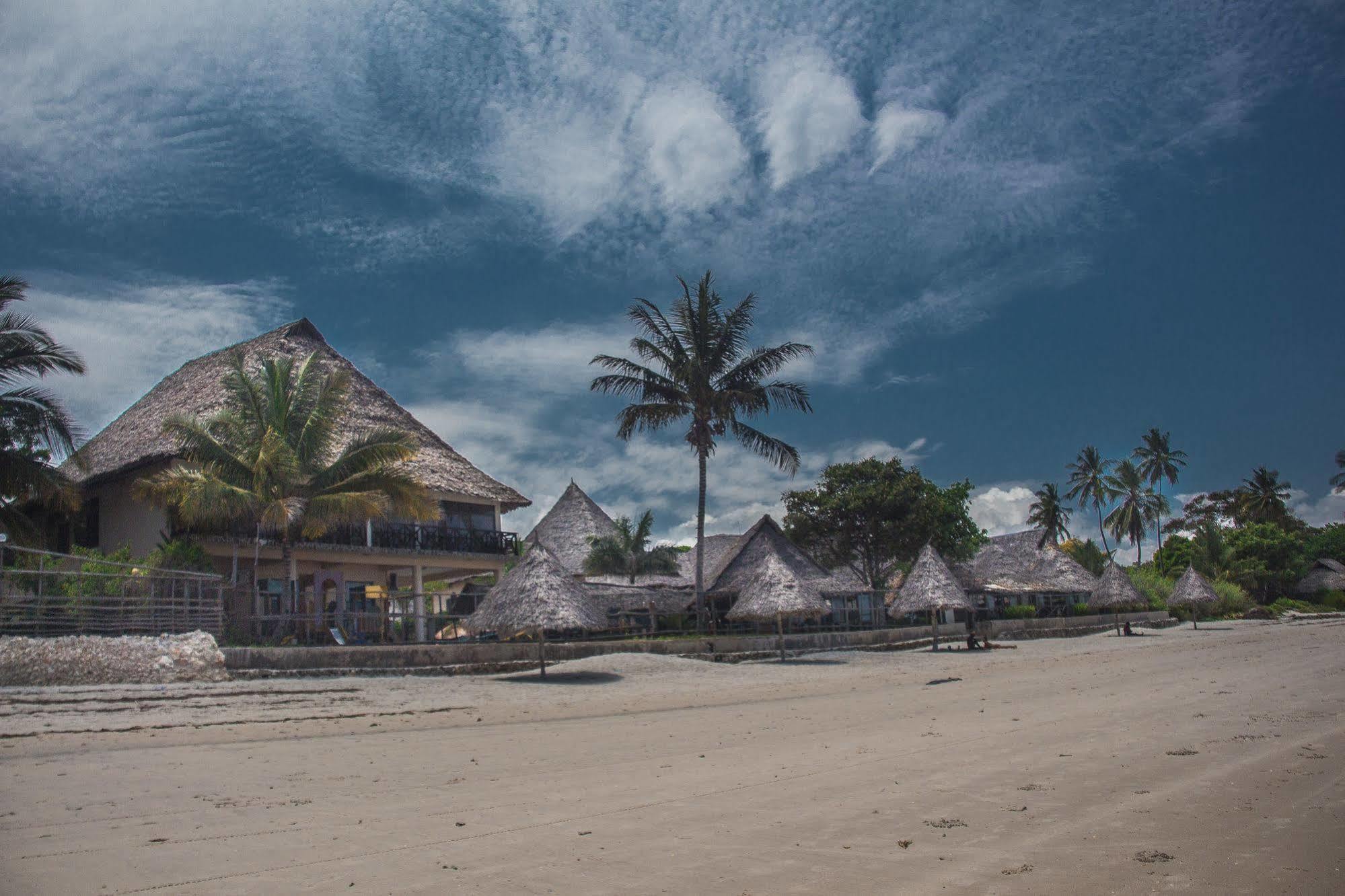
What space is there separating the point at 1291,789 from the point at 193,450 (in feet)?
59.1

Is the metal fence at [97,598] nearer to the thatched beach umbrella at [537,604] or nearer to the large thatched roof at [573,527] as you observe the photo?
the thatched beach umbrella at [537,604]

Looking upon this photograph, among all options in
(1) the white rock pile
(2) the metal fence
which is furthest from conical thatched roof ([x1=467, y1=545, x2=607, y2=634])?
(1) the white rock pile

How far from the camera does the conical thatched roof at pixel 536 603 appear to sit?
1634cm

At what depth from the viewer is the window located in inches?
1026

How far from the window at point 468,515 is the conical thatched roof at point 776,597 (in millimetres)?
8119

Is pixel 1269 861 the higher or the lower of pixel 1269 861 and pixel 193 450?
the lower

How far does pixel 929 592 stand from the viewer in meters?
24.4

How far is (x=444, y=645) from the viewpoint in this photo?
1670 cm

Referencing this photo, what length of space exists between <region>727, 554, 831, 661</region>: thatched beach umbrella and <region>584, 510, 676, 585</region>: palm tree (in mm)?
12429

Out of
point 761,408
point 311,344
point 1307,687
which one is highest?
point 311,344

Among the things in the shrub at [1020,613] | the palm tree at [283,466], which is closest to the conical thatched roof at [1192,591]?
the shrub at [1020,613]

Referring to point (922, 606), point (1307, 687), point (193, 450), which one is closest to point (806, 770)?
point (1307, 687)

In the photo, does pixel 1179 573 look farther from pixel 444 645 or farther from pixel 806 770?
pixel 806 770

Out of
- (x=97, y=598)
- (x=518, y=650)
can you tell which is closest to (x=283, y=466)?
→ (x=97, y=598)
